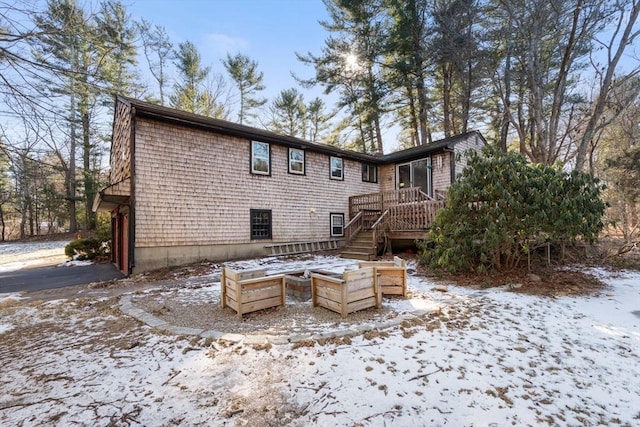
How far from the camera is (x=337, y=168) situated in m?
13.5

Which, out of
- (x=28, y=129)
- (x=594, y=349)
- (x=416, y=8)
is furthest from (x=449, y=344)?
(x=416, y=8)

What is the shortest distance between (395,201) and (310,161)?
4055 millimetres

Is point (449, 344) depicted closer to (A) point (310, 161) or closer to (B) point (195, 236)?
(B) point (195, 236)

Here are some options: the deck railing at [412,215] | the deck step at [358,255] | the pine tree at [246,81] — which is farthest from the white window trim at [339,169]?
the pine tree at [246,81]

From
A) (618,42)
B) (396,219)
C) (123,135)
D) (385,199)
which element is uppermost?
(618,42)

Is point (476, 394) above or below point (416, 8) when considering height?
below

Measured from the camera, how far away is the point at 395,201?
434 inches

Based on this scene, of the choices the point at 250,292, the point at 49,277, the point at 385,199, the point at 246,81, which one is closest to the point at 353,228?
the point at 385,199

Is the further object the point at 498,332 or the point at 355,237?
the point at 355,237

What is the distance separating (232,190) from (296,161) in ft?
10.0

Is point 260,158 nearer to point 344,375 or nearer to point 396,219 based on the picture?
point 396,219

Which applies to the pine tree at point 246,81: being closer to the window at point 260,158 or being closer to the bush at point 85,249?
the window at point 260,158

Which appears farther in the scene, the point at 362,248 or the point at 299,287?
the point at 362,248

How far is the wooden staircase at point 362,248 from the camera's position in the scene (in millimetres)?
10250
